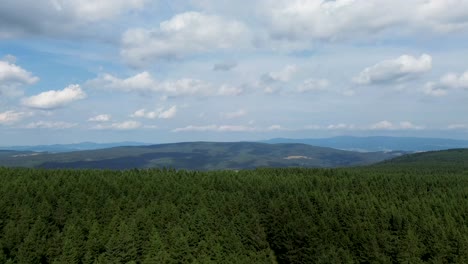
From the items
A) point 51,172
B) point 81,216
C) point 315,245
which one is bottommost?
point 315,245

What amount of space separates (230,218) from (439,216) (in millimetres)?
62770

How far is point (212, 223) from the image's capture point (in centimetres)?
11550

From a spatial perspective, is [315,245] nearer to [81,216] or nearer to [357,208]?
[357,208]

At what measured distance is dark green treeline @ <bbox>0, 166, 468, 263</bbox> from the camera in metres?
93.8

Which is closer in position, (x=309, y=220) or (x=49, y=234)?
(x=49, y=234)

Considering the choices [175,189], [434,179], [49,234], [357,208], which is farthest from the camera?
[434,179]

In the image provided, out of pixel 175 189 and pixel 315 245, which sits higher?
pixel 175 189

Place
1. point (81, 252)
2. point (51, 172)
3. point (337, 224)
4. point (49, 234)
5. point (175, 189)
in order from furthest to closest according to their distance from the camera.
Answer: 1. point (51, 172)
2. point (175, 189)
3. point (337, 224)
4. point (49, 234)
5. point (81, 252)

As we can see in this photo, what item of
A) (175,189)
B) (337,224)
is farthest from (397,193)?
(175,189)

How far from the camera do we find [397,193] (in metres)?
155

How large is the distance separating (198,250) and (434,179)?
127 m

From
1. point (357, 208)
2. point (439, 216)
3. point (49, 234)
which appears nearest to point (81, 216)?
point (49, 234)

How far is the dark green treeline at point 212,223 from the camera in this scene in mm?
93812

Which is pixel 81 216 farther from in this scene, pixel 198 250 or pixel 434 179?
pixel 434 179
